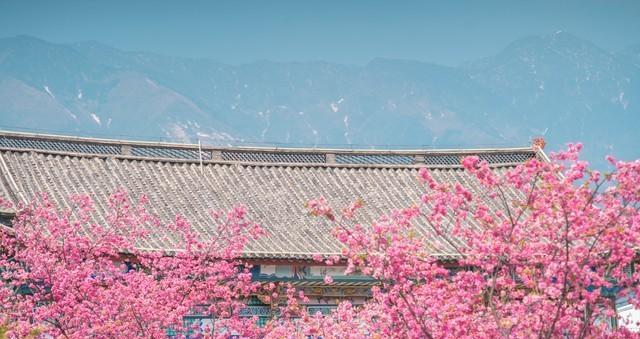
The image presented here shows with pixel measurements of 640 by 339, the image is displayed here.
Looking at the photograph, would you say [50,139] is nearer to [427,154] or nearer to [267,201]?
[267,201]

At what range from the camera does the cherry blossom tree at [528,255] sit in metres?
12.5

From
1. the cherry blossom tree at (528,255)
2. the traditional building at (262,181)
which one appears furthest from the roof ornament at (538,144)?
the cherry blossom tree at (528,255)

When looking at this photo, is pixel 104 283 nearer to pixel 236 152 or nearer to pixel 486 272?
pixel 486 272

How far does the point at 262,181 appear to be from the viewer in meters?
29.6

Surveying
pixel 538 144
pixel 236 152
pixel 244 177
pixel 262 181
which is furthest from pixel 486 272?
pixel 538 144

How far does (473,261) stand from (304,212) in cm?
1462

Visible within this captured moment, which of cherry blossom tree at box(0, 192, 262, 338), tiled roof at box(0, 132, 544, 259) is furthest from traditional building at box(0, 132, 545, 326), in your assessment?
cherry blossom tree at box(0, 192, 262, 338)

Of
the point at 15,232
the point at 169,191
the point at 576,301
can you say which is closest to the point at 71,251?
the point at 15,232

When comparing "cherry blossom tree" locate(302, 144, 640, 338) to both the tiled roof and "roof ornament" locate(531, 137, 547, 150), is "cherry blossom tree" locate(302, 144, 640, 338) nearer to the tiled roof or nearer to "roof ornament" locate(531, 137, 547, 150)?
the tiled roof

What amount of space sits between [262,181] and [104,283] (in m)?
9.65

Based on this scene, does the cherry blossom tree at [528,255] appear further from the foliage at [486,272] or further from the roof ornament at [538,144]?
the roof ornament at [538,144]

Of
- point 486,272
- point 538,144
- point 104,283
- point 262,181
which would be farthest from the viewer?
point 538,144

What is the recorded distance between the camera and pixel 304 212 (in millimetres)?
28078

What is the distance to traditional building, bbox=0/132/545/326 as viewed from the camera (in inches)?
1021
